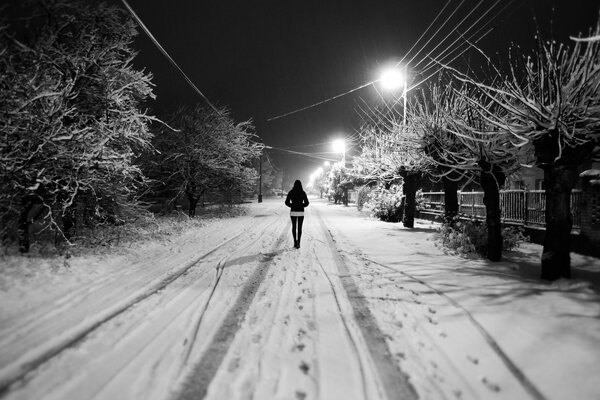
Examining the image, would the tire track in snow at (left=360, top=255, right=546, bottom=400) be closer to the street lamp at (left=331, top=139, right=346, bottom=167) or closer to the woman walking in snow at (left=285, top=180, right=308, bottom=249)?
the woman walking in snow at (left=285, top=180, right=308, bottom=249)

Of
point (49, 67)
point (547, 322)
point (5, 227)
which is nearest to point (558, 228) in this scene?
point (547, 322)

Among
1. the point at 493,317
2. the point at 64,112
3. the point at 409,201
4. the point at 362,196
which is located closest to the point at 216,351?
the point at 493,317

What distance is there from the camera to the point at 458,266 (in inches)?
277

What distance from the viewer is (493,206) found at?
758 centimetres

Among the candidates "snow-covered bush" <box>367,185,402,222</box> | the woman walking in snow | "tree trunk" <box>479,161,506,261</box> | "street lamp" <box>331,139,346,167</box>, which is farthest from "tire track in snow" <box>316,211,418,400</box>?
"street lamp" <box>331,139,346,167</box>

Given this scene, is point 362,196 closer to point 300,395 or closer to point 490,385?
point 490,385

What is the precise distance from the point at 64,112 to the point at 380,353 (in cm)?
738

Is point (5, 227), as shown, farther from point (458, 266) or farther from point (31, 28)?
point (458, 266)

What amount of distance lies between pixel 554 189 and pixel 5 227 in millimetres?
10859

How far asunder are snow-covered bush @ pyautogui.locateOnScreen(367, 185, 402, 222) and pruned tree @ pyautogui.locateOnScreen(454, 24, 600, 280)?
38.9 ft

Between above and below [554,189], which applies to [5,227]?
below

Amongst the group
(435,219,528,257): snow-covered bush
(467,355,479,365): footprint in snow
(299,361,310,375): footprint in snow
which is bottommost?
(467,355,479,365): footprint in snow

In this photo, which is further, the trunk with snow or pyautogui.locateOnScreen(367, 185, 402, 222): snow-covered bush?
pyautogui.locateOnScreen(367, 185, 402, 222): snow-covered bush

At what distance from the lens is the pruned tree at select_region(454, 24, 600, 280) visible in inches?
193
